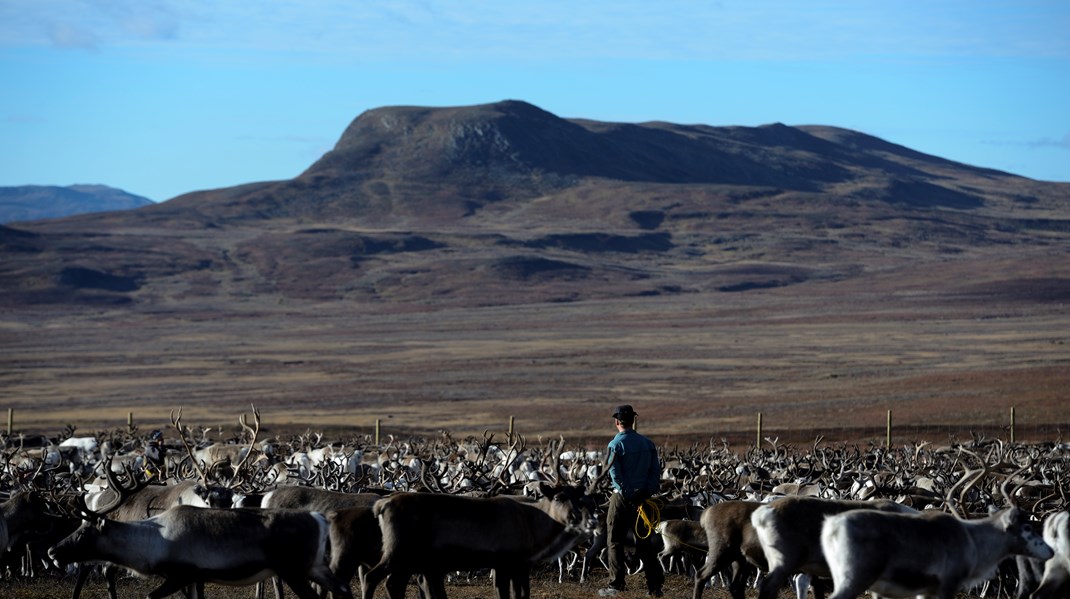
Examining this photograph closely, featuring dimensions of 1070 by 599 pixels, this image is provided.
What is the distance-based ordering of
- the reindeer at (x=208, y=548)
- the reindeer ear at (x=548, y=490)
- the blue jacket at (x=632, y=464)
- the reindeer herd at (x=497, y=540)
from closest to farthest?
the reindeer herd at (x=497, y=540) < the reindeer at (x=208, y=548) < the reindeer ear at (x=548, y=490) < the blue jacket at (x=632, y=464)

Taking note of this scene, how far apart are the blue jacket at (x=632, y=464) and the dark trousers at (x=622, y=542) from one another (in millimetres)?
131

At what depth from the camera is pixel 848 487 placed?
17562 mm

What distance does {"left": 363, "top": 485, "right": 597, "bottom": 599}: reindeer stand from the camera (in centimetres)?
1085

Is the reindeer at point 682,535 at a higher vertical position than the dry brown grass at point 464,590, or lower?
higher

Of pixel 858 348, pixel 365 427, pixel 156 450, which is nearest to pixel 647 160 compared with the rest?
pixel 858 348

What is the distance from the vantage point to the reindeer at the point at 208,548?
1023cm

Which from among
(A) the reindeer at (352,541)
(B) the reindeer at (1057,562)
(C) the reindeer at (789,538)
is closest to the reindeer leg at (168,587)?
(A) the reindeer at (352,541)

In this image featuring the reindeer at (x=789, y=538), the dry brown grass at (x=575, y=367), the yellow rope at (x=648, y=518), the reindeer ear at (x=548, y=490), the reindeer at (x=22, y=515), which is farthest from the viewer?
the dry brown grass at (x=575, y=367)

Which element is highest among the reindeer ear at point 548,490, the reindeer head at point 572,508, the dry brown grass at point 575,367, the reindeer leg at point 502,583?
the reindeer ear at point 548,490

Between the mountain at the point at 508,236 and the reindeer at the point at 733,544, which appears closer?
the reindeer at the point at 733,544

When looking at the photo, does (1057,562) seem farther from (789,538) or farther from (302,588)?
(302,588)

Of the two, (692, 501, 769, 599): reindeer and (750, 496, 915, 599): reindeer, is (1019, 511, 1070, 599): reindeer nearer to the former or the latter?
(750, 496, 915, 599): reindeer

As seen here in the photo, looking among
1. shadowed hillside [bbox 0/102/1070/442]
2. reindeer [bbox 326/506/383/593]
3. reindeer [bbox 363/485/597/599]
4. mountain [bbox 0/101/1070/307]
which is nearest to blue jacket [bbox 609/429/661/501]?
reindeer [bbox 363/485/597/599]

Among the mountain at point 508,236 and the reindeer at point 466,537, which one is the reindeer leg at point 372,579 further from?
the mountain at point 508,236
